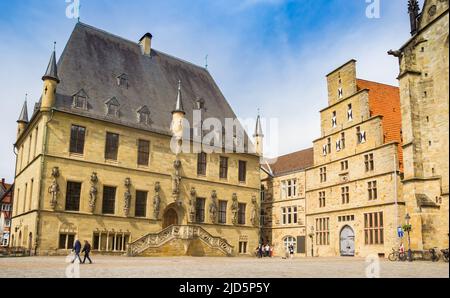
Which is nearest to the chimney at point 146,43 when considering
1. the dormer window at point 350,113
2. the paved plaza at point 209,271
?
the dormer window at point 350,113

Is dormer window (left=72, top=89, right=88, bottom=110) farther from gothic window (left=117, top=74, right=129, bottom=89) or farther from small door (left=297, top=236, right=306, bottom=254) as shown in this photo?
small door (left=297, top=236, right=306, bottom=254)

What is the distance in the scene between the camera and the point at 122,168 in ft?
99.6

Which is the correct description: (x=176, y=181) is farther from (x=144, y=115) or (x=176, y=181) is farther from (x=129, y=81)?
(x=129, y=81)

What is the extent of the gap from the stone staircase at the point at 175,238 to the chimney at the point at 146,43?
54.9 feet

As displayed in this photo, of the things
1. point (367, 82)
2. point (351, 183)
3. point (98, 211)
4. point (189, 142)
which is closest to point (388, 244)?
point (351, 183)

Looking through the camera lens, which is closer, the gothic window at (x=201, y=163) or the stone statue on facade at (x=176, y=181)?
the stone statue on facade at (x=176, y=181)

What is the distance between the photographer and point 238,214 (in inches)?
1451

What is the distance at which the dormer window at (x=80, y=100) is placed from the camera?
2930 centimetres

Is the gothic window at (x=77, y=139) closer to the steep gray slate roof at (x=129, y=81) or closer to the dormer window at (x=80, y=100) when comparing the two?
the steep gray slate roof at (x=129, y=81)

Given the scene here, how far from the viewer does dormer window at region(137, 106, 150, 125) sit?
32375mm

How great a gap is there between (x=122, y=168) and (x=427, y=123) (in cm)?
1936

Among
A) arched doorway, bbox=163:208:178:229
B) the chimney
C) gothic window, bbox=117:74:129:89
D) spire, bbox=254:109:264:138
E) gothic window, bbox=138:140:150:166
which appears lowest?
arched doorway, bbox=163:208:178:229

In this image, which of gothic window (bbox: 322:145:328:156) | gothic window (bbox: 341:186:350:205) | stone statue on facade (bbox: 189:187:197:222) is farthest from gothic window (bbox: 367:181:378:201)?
stone statue on facade (bbox: 189:187:197:222)

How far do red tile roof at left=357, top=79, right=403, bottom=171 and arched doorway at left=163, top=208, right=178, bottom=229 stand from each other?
1602cm
